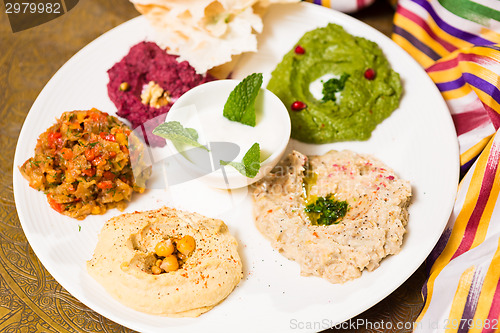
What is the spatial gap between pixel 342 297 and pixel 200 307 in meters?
1.24

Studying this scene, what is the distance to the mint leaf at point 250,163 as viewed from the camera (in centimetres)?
476

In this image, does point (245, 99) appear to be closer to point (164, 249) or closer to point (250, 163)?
point (250, 163)

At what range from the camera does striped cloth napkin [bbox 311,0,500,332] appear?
4.44m

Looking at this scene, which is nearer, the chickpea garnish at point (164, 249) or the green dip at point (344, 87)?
the chickpea garnish at point (164, 249)

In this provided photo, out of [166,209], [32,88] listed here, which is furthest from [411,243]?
[32,88]

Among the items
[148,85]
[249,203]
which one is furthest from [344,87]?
[148,85]

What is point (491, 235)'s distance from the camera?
15.5 ft

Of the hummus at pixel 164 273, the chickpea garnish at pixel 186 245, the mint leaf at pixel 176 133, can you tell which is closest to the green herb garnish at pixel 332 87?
the mint leaf at pixel 176 133

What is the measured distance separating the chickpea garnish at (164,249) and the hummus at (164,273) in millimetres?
78

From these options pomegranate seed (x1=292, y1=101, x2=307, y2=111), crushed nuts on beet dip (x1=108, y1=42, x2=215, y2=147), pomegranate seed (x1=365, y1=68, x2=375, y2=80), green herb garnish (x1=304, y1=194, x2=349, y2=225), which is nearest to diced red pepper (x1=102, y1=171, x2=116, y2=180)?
crushed nuts on beet dip (x1=108, y1=42, x2=215, y2=147)

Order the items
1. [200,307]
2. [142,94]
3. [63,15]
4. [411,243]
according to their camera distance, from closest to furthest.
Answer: [200,307], [411,243], [142,94], [63,15]

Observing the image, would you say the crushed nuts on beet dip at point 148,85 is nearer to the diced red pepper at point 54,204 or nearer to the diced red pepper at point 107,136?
the diced red pepper at point 107,136

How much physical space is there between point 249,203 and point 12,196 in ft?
8.56

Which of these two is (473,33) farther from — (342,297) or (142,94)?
(142,94)
